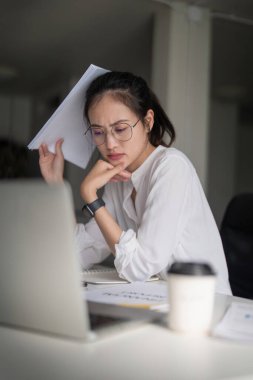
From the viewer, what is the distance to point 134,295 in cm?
119

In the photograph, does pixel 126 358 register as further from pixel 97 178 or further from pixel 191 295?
pixel 97 178

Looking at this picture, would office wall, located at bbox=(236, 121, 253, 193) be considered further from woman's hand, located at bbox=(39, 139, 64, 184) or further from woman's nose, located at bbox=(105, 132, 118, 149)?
→ woman's nose, located at bbox=(105, 132, 118, 149)

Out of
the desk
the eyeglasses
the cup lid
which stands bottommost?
the desk

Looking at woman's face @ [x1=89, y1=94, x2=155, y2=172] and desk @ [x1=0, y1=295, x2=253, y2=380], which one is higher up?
woman's face @ [x1=89, y1=94, x2=155, y2=172]

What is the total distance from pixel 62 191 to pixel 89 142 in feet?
4.08

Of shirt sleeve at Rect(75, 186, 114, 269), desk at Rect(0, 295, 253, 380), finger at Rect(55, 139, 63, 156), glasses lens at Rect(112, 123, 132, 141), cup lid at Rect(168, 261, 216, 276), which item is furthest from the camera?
finger at Rect(55, 139, 63, 156)

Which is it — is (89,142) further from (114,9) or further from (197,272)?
(114,9)

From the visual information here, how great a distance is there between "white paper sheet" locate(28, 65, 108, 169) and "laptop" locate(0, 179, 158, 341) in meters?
0.93

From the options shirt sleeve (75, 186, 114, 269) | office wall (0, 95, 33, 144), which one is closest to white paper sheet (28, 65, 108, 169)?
shirt sleeve (75, 186, 114, 269)

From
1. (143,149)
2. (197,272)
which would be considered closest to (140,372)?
(197,272)

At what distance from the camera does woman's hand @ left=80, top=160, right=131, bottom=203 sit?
4.97 ft

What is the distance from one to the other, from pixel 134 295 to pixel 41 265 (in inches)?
16.6

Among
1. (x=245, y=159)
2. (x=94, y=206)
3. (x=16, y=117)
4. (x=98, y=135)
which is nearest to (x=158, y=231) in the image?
(x=94, y=206)

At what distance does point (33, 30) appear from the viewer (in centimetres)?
386
